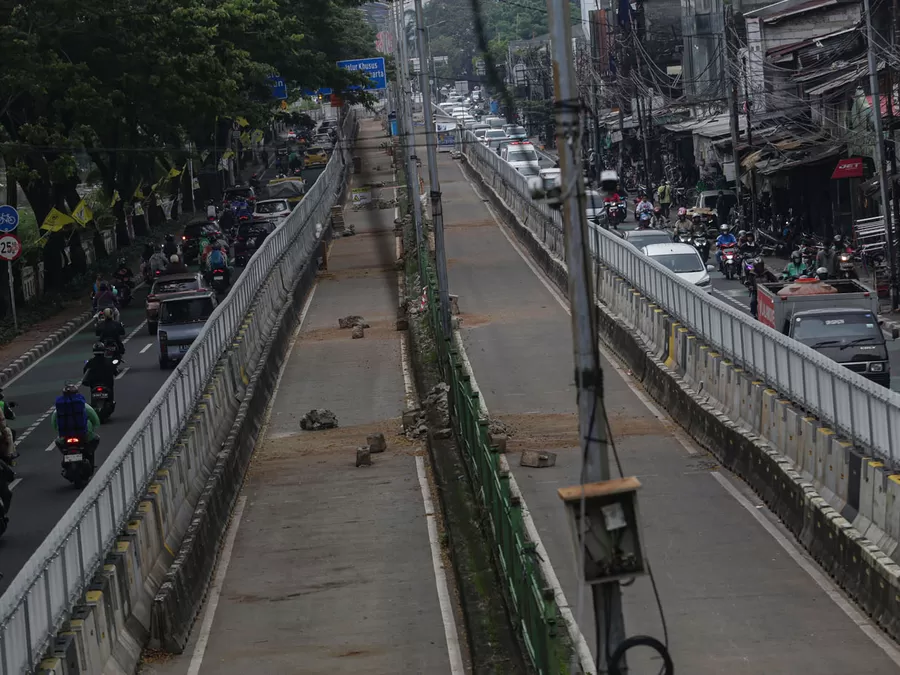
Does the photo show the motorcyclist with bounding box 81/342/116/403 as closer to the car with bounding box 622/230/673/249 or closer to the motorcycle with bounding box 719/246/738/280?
the car with bounding box 622/230/673/249

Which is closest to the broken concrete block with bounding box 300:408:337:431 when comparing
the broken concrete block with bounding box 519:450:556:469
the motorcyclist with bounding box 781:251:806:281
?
the broken concrete block with bounding box 519:450:556:469

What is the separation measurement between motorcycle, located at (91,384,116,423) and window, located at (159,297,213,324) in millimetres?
6734

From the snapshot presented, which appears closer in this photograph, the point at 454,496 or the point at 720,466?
the point at 454,496

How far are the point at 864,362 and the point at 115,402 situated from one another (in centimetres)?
1446

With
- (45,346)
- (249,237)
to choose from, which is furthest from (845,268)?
(249,237)

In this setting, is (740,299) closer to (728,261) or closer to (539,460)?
(728,261)

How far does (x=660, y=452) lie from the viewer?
75.8 ft

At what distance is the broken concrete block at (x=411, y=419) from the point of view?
87.4ft

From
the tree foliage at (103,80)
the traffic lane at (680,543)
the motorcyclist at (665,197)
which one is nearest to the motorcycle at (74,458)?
the traffic lane at (680,543)

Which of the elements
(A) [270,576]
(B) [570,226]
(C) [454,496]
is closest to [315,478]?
(C) [454,496]

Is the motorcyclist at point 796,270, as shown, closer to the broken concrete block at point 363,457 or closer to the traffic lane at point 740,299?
the traffic lane at point 740,299

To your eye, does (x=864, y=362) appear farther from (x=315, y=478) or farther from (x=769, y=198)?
(x=769, y=198)

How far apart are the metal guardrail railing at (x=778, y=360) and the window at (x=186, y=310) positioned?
32.6 ft

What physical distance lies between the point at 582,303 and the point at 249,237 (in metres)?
44.9
